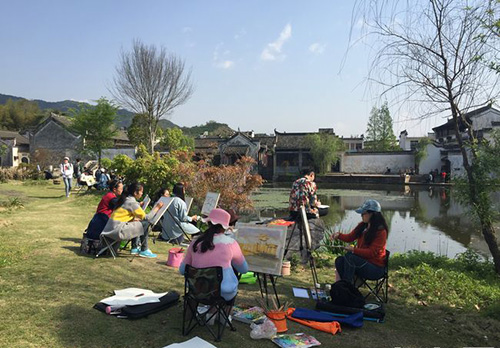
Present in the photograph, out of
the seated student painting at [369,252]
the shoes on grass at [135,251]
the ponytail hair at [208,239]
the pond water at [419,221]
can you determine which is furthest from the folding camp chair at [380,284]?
the shoes on grass at [135,251]

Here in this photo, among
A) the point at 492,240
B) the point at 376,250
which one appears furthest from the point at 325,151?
the point at 376,250

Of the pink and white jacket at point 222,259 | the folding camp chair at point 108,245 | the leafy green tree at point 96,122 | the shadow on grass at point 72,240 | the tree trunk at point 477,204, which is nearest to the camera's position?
the pink and white jacket at point 222,259

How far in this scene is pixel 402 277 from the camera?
224 inches

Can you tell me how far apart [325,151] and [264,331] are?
113 feet

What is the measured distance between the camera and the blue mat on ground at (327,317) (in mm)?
3675

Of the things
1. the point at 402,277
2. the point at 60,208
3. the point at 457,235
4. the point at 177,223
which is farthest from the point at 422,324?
the point at 60,208

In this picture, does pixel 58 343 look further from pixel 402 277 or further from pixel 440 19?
pixel 440 19

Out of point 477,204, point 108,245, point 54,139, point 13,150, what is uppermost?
point 54,139

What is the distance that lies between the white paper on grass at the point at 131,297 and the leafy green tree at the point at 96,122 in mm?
18732

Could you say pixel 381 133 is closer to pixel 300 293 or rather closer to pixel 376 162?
pixel 376 162

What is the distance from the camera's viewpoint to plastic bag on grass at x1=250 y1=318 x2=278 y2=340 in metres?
3.28

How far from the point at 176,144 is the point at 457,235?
2911cm

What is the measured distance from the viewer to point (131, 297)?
3.96 metres

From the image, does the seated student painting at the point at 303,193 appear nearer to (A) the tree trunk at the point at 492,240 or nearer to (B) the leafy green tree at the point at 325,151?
(A) the tree trunk at the point at 492,240
